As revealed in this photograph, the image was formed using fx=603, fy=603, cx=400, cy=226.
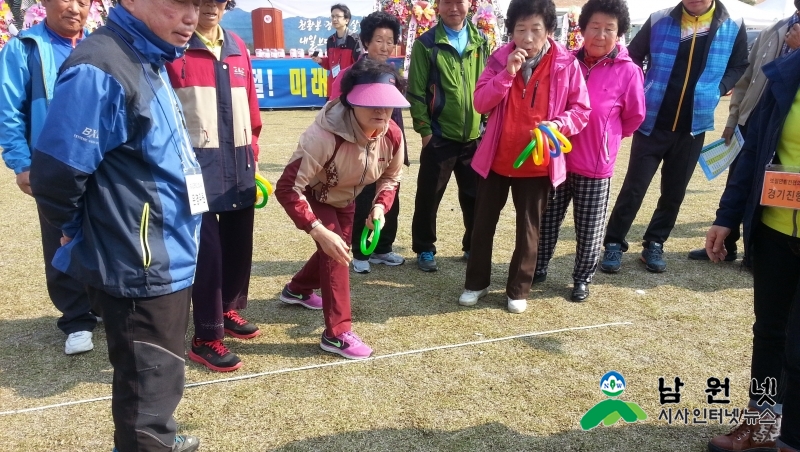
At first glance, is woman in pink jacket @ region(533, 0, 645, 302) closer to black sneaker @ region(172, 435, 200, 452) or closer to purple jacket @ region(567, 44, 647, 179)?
purple jacket @ region(567, 44, 647, 179)

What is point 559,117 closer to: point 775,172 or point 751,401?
point 775,172

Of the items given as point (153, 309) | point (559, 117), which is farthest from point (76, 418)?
point (559, 117)

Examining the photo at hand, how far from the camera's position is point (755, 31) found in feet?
65.0

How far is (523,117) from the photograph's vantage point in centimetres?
347

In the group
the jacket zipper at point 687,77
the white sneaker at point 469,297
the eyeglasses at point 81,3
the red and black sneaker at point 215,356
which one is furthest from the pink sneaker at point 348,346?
the jacket zipper at point 687,77

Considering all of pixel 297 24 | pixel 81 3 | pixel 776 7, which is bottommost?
pixel 81 3

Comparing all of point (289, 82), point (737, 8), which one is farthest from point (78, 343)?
point (737, 8)

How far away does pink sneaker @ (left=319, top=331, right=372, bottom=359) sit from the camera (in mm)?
3131

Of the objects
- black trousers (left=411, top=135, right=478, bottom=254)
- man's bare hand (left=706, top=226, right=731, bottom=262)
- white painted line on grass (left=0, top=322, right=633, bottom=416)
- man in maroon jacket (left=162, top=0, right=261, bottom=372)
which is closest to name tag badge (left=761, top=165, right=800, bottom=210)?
man's bare hand (left=706, top=226, right=731, bottom=262)

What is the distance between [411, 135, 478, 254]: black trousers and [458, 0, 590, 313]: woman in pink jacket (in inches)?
21.6

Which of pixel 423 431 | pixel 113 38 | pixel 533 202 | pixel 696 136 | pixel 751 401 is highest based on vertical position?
pixel 113 38

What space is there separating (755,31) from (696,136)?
19069mm

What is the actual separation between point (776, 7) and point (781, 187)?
22.7 metres

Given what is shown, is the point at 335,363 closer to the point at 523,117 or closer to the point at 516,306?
the point at 516,306
